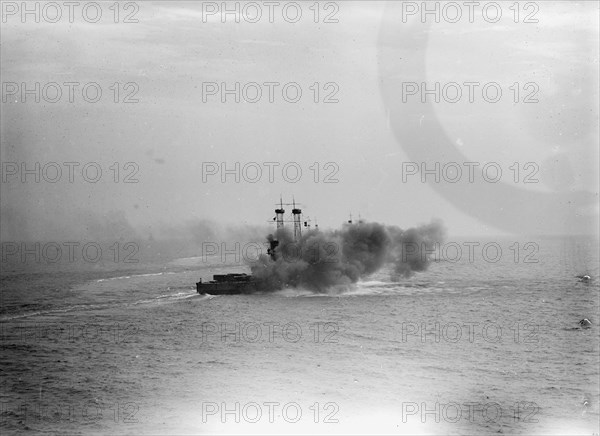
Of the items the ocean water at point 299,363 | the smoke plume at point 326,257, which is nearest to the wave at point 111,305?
the ocean water at point 299,363

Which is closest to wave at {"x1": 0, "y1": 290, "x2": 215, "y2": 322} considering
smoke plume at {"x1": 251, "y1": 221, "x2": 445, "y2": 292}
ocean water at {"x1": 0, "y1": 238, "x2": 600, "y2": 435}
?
ocean water at {"x1": 0, "y1": 238, "x2": 600, "y2": 435}

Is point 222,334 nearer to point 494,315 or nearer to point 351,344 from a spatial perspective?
point 351,344

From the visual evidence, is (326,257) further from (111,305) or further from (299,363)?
(299,363)

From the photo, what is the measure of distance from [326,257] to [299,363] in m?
37.8

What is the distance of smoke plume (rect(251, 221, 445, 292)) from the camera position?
8844 centimetres

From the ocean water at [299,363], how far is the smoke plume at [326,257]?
6.53 feet

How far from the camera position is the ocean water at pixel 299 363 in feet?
126

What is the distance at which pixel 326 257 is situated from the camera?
8750cm

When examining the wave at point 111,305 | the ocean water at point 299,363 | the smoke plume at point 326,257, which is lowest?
the ocean water at point 299,363

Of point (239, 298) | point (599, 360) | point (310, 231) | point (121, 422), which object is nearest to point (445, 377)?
point (599, 360)

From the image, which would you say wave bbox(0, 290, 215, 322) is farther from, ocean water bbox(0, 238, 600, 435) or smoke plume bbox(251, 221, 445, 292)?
smoke plume bbox(251, 221, 445, 292)

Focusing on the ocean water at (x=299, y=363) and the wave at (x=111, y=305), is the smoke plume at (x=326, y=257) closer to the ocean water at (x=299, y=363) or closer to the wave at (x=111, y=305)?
the ocean water at (x=299, y=363)

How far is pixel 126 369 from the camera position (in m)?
49.5

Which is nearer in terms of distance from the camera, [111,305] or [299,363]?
[299,363]
